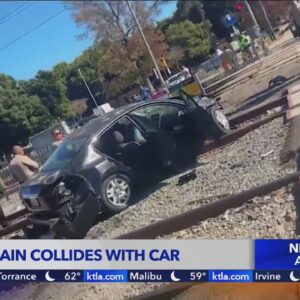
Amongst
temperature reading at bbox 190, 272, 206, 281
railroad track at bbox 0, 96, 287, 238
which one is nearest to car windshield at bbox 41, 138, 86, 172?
railroad track at bbox 0, 96, 287, 238

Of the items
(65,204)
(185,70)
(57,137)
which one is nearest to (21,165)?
(57,137)

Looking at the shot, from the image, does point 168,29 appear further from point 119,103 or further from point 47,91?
point 47,91

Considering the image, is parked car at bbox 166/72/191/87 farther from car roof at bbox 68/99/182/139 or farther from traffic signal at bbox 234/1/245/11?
traffic signal at bbox 234/1/245/11

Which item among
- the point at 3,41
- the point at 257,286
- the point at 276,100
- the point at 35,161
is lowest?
the point at 257,286

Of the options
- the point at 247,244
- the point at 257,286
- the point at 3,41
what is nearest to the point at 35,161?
the point at 3,41

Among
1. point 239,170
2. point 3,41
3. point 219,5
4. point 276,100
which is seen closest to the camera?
point 219,5

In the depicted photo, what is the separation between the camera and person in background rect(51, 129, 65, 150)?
8.30 feet

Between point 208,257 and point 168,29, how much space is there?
1170 millimetres

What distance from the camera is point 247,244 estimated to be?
2.45 m

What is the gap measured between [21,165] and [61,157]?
0.29 meters

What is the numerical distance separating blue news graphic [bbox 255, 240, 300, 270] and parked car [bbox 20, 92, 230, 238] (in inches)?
31.1

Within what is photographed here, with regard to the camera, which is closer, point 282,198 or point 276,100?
point 282,198

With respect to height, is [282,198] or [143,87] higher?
[143,87]

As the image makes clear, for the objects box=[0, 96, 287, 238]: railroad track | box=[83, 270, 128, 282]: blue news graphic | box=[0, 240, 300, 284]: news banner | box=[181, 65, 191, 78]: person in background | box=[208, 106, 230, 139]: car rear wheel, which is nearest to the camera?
box=[181, 65, 191, 78]: person in background
